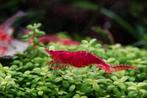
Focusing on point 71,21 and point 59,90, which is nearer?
point 59,90

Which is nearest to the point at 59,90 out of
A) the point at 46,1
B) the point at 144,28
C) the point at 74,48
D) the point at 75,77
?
the point at 75,77

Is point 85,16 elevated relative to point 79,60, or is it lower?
elevated

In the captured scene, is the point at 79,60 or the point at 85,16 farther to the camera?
the point at 85,16

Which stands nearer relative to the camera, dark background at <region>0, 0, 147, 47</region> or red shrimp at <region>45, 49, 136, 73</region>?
red shrimp at <region>45, 49, 136, 73</region>

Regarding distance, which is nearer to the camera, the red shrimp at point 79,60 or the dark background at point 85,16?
the red shrimp at point 79,60

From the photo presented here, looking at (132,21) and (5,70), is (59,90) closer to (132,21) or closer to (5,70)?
(5,70)

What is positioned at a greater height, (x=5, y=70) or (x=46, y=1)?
(x=46, y=1)

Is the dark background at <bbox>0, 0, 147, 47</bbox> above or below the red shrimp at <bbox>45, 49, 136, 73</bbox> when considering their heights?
above

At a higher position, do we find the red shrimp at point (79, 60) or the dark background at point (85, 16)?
the dark background at point (85, 16)
